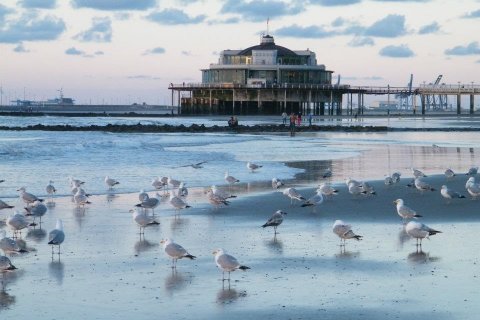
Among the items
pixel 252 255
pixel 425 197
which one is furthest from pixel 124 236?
pixel 425 197

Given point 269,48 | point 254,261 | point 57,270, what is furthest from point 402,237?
point 269,48

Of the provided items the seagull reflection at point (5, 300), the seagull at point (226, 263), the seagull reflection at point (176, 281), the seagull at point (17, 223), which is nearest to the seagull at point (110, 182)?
the seagull at point (17, 223)

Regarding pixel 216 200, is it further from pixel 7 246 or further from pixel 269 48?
pixel 269 48

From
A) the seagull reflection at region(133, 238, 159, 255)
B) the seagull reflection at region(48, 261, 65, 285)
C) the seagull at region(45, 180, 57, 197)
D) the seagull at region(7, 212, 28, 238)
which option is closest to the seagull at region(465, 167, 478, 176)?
the seagull at region(45, 180, 57, 197)

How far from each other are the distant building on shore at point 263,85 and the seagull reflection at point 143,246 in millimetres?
87744

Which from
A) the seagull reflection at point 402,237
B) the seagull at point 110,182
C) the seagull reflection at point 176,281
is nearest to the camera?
the seagull reflection at point 176,281

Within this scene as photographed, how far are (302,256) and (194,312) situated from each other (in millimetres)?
3109

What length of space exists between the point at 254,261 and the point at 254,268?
439 mm

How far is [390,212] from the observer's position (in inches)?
623

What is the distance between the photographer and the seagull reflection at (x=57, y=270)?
10094mm

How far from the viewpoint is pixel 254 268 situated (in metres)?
10.7

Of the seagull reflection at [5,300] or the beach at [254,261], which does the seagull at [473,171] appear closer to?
the beach at [254,261]

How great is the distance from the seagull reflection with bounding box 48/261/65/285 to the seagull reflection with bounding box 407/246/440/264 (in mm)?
4245

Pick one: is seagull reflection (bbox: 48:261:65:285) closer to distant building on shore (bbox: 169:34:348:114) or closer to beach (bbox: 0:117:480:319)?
beach (bbox: 0:117:480:319)
